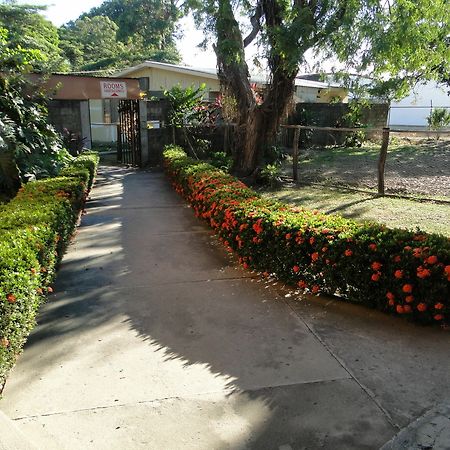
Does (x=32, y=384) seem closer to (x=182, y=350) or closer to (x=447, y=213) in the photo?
(x=182, y=350)

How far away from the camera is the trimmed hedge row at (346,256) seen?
365 centimetres

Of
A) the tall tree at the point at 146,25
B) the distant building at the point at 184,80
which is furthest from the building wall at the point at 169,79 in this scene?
the tall tree at the point at 146,25

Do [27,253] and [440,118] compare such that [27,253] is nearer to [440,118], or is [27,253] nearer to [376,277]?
[376,277]

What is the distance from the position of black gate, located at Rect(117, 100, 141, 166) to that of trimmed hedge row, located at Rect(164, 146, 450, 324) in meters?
9.51

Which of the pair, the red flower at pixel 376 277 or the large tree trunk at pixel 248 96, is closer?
the red flower at pixel 376 277

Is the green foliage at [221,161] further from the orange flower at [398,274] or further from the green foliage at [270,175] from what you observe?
the orange flower at [398,274]

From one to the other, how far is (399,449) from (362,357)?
112 centimetres

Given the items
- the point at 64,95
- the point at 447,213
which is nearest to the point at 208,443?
the point at 447,213

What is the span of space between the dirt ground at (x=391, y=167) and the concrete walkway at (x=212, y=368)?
6286 millimetres

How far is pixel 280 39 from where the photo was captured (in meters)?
8.20

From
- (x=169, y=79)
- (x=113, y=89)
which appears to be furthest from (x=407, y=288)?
(x=169, y=79)

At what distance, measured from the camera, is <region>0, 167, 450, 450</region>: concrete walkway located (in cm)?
254

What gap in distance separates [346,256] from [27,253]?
105 inches

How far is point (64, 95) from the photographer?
42.1ft
